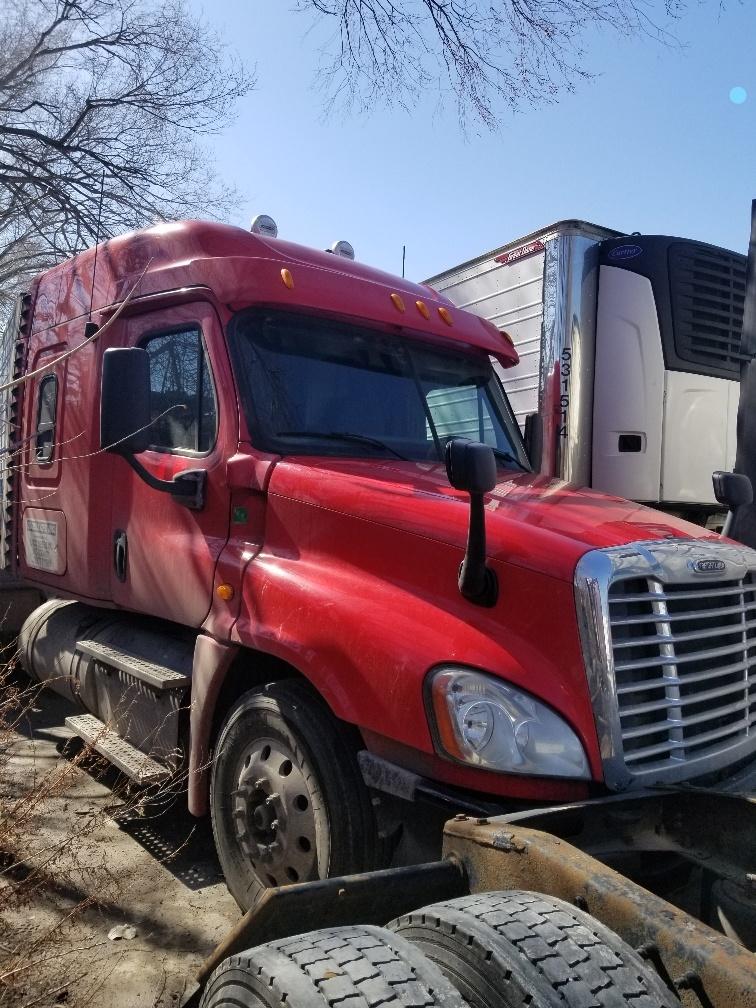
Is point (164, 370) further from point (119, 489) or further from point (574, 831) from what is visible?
point (574, 831)

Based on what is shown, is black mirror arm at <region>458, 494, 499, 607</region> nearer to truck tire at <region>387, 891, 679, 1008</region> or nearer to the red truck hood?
the red truck hood

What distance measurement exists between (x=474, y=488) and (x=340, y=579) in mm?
729

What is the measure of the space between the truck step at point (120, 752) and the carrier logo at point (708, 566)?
2380mm

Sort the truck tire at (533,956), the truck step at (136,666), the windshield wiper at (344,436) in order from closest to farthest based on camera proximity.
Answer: the truck tire at (533,956) → the windshield wiper at (344,436) → the truck step at (136,666)

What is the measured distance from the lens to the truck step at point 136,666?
376cm

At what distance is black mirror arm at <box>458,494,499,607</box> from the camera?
2.50 metres

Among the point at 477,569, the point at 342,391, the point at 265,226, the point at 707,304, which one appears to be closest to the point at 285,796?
the point at 477,569

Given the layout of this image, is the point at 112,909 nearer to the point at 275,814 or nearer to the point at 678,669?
the point at 275,814

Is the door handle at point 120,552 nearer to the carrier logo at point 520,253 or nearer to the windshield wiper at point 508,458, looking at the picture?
the windshield wiper at point 508,458

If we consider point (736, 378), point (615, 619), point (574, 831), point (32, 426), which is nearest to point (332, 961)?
point (574, 831)

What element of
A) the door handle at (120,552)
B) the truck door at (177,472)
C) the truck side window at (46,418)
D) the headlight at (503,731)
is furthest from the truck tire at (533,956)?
the truck side window at (46,418)

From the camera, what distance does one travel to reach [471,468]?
8.13 feet

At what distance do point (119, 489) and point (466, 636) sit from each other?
2.54m

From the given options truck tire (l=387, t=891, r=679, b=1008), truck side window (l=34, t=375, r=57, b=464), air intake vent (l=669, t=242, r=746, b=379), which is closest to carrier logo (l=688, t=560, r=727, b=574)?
truck tire (l=387, t=891, r=679, b=1008)
